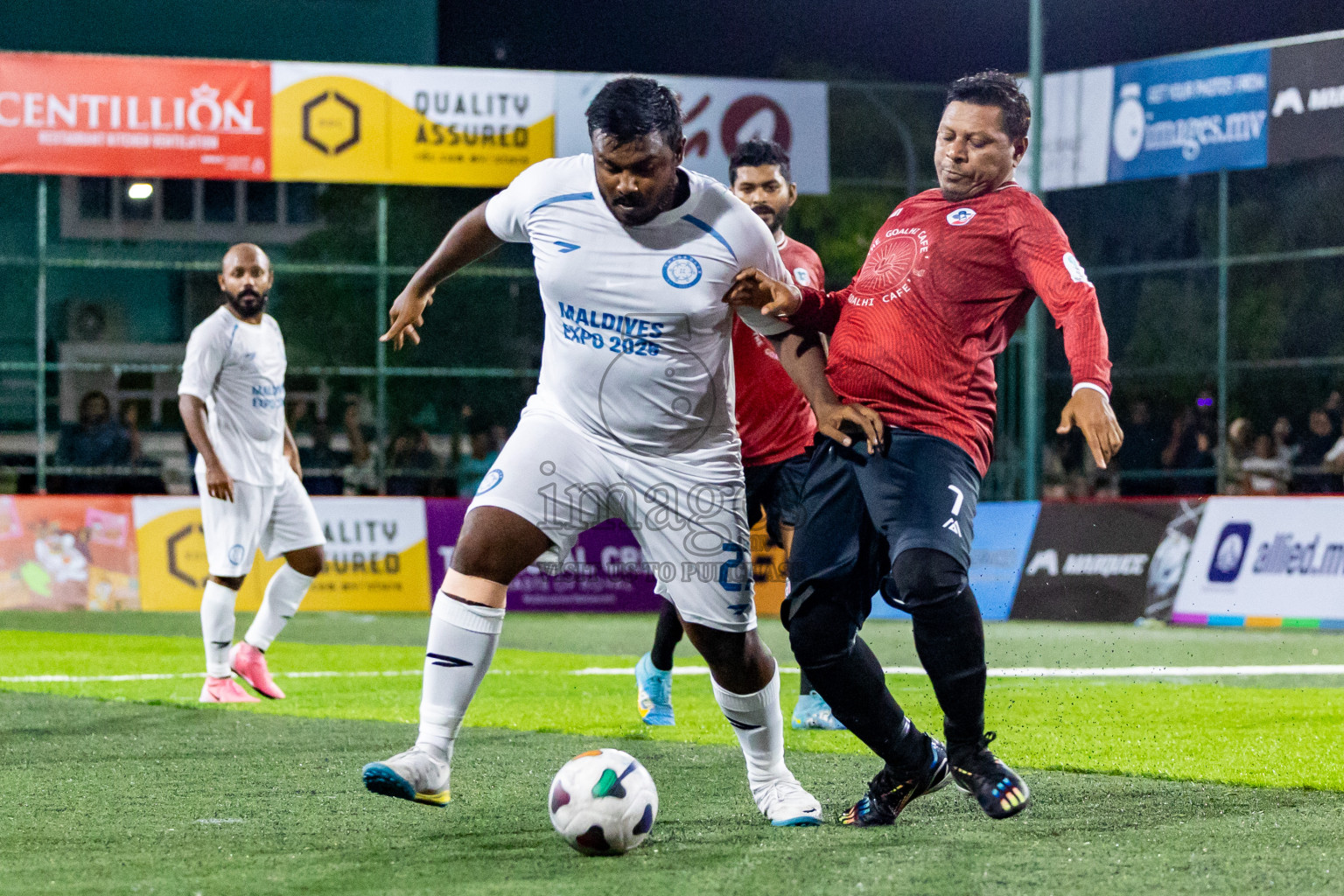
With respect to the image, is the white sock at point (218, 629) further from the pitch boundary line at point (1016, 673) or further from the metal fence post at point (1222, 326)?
the metal fence post at point (1222, 326)

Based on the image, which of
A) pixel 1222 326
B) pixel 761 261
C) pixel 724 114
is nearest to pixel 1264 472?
pixel 1222 326

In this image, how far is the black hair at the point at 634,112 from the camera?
14.9ft

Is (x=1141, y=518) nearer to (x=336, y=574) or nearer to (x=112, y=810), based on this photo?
(x=336, y=574)

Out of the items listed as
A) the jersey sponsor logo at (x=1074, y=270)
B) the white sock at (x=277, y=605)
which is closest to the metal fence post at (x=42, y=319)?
the white sock at (x=277, y=605)

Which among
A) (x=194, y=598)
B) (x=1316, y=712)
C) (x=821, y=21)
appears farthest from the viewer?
(x=821, y=21)

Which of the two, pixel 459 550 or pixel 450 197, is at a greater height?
pixel 450 197

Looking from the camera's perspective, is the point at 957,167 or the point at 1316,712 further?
the point at 1316,712

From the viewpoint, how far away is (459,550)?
481cm

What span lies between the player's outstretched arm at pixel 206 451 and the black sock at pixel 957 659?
16.8 ft

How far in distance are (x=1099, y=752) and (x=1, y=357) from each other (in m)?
19.6

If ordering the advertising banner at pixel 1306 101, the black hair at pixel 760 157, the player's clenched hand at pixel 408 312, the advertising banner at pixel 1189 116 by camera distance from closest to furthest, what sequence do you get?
1. the player's clenched hand at pixel 408 312
2. the black hair at pixel 760 157
3. the advertising banner at pixel 1306 101
4. the advertising banner at pixel 1189 116

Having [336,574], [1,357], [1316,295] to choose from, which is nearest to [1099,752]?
[336,574]

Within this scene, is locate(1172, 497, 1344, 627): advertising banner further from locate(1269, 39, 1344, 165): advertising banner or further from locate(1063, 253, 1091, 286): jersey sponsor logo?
locate(1063, 253, 1091, 286): jersey sponsor logo

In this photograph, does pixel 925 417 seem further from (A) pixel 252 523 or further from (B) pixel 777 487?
(A) pixel 252 523
